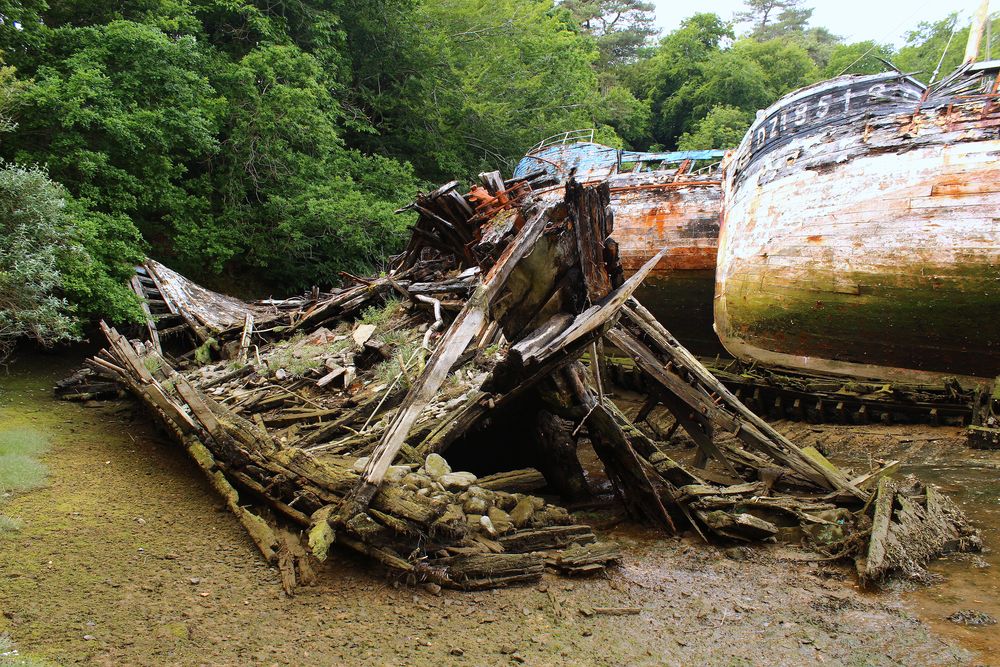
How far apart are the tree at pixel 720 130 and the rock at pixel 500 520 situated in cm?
3089

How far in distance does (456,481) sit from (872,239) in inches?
321

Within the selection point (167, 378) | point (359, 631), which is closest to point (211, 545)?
point (359, 631)

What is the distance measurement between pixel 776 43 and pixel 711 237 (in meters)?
36.5

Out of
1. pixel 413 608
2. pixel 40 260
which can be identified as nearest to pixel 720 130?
pixel 40 260

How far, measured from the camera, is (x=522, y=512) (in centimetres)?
540

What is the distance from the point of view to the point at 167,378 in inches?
326

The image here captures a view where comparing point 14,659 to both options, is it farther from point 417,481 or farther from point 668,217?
point 668,217

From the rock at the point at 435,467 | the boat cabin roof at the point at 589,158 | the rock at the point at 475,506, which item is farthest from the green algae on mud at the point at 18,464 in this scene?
the boat cabin roof at the point at 589,158

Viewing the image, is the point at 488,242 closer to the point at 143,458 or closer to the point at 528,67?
the point at 143,458

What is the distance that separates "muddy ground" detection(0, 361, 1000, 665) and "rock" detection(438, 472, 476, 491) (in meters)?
A: 1.15

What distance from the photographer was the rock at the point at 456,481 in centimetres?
561

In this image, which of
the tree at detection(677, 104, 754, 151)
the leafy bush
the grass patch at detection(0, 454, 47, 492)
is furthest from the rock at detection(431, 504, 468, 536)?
the tree at detection(677, 104, 754, 151)

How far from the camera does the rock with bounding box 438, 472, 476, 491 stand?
5.61 metres

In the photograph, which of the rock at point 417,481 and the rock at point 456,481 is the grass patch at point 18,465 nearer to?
the rock at point 417,481
